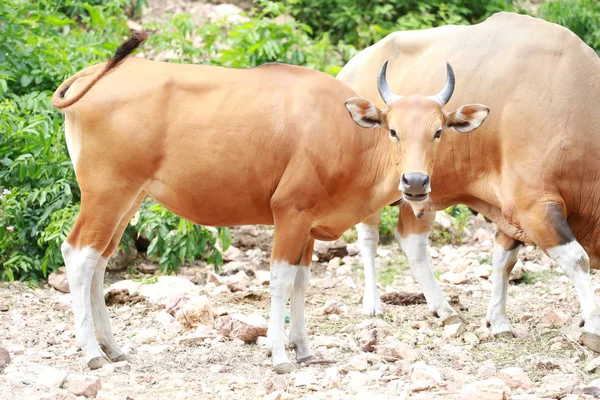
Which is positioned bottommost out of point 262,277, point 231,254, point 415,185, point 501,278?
point 231,254

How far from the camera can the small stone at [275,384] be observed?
5697 millimetres

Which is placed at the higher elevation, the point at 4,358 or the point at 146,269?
the point at 4,358

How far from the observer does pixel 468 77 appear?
762cm

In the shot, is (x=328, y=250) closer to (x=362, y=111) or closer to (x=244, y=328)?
(x=244, y=328)

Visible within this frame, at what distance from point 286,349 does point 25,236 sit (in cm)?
360

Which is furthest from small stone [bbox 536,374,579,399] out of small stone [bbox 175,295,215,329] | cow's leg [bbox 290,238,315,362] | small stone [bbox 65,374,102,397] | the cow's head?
small stone [bbox 175,295,215,329]

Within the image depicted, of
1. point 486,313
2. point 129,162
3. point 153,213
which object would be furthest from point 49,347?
point 486,313

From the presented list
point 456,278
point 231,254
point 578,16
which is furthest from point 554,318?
point 578,16

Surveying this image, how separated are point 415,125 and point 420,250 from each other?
2.54m

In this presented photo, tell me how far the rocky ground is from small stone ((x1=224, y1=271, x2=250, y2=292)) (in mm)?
18

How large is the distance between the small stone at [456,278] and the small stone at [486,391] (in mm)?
4486

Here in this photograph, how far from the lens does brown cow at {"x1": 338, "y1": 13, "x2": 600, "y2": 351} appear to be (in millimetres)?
6922

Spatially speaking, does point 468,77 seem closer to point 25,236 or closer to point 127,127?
point 127,127

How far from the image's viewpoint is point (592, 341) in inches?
266
